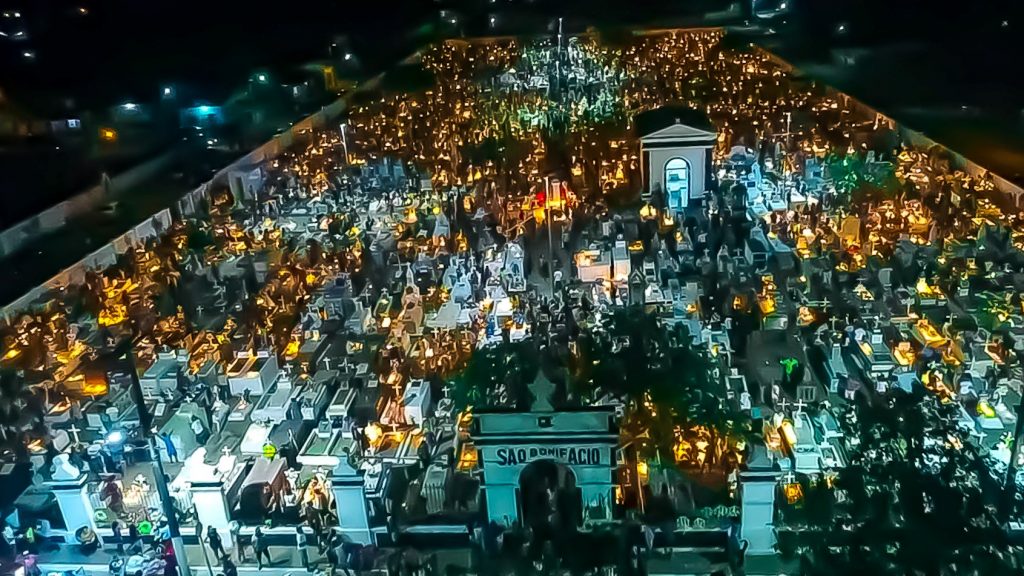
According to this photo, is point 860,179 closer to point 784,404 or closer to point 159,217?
point 784,404

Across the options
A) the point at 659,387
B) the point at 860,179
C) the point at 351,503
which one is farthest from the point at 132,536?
the point at 860,179

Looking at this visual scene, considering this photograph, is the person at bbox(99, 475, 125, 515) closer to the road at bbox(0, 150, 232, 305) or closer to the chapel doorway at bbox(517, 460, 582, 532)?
the chapel doorway at bbox(517, 460, 582, 532)

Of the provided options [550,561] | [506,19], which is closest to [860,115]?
[506,19]

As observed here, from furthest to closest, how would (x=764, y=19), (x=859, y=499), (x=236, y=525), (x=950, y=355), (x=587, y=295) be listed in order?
(x=764, y=19) → (x=587, y=295) → (x=950, y=355) → (x=236, y=525) → (x=859, y=499)

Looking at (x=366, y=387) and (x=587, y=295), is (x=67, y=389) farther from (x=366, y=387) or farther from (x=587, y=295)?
(x=587, y=295)

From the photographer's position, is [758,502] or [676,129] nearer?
[758,502]

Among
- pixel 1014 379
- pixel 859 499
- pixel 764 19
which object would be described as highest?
pixel 764 19

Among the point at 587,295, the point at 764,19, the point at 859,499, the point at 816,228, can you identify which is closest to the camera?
the point at 859,499
